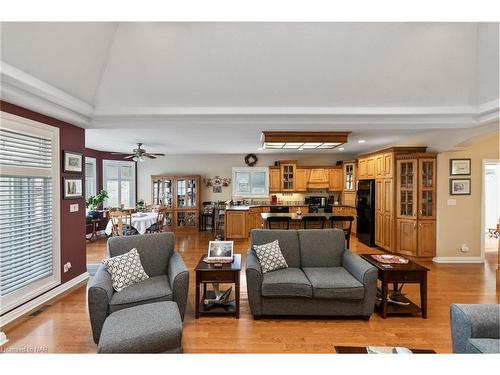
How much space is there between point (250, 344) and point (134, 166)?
7.47 meters

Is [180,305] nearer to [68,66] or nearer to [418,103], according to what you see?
[68,66]

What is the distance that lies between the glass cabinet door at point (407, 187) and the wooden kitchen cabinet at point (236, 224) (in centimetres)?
368

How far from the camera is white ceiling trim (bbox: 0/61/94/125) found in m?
2.28

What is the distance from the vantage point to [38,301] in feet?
10.0

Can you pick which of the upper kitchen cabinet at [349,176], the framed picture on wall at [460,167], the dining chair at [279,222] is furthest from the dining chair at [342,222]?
the upper kitchen cabinet at [349,176]

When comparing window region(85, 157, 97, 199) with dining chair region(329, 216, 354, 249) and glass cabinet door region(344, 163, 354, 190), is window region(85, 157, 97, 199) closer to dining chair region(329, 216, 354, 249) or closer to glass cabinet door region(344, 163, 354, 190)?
dining chair region(329, 216, 354, 249)

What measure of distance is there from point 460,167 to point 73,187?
6.88 m

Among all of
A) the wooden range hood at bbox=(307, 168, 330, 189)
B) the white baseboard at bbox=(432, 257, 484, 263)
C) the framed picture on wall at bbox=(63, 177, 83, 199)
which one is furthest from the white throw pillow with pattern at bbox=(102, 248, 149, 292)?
the wooden range hood at bbox=(307, 168, 330, 189)

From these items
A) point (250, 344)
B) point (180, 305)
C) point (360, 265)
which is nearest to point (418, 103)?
point (360, 265)

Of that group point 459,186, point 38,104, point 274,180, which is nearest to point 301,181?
point 274,180

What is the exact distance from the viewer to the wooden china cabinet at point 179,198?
796 centimetres

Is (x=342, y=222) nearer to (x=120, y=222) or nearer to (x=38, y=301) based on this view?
(x=120, y=222)

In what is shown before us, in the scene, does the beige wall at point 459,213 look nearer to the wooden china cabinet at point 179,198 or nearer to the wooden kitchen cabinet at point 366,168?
the wooden kitchen cabinet at point 366,168

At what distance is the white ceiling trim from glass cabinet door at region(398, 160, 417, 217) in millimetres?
5772
